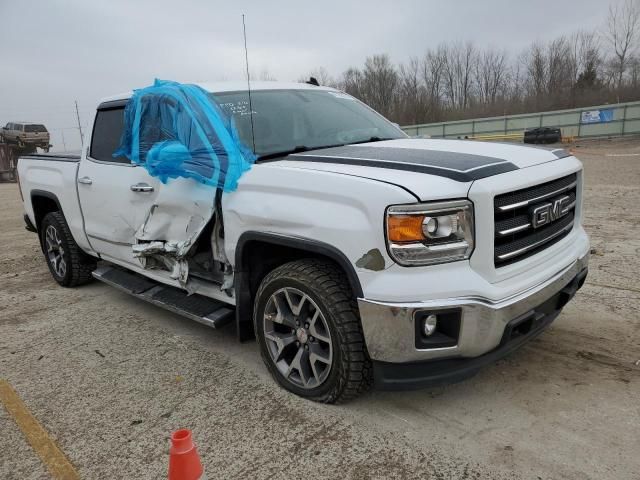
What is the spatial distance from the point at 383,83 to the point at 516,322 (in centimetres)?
6454

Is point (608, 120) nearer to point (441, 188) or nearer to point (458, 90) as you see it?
point (458, 90)

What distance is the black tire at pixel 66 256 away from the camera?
209 inches

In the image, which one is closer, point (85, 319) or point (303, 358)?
point (303, 358)

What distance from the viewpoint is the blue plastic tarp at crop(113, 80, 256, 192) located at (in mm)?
3150

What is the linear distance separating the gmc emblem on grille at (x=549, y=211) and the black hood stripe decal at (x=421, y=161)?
0.91 feet

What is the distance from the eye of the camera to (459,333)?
2.40 metres

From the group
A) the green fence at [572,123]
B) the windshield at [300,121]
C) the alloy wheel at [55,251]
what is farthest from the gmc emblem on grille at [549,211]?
the green fence at [572,123]

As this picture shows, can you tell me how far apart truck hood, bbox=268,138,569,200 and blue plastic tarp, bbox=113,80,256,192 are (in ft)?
1.20

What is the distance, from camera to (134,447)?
269cm

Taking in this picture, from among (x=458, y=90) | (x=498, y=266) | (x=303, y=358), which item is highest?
(x=458, y=90)

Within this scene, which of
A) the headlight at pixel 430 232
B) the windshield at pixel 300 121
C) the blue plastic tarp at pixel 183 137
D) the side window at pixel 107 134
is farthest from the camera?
the side window at pixel 107 134

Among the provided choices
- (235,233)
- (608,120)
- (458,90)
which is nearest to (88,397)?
(235,233)

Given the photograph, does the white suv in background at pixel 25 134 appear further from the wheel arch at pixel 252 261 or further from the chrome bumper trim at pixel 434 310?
the chrome bumper trim at pixel 434 310

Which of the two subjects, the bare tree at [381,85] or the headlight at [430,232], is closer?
the headlight at [430,232]
